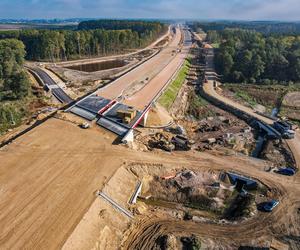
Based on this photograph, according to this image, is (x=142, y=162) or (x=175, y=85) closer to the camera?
(x=142, y=162)

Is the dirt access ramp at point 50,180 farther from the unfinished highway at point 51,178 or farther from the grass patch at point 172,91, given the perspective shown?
the grass patch at point 172,91

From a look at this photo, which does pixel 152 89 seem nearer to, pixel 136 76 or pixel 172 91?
pixel 172 91

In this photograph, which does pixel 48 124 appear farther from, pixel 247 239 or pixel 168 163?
pixel 247 239

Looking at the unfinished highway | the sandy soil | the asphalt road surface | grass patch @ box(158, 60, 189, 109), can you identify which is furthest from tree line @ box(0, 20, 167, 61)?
the unfinished highway

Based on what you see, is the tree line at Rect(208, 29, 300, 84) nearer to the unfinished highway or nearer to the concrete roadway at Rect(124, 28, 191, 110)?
the concrete roadway at Rect(124, 28, 191, 110)

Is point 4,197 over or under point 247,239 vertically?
over

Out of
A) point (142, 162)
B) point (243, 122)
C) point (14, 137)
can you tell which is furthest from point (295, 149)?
point (14, 137)

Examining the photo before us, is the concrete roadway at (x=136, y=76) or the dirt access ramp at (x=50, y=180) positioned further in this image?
the concrete roadway at (x=136, y=76)

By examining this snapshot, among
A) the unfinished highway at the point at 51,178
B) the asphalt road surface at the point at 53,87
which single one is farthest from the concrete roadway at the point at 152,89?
the asphalt road surface at the point at 53,87

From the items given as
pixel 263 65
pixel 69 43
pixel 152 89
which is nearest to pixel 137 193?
pixel 152 89
